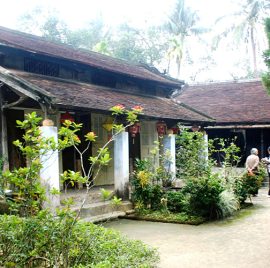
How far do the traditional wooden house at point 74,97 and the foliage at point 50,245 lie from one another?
11.9 feet

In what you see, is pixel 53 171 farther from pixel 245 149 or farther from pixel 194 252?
pixel 245 149

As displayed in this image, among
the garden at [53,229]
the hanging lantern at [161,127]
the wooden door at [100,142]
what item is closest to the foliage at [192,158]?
the hanging lantern at [161,127]

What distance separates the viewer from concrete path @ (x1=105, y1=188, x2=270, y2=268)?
5.60 meters

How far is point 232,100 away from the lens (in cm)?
1900

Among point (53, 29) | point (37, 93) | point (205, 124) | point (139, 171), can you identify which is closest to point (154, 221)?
point (139, 171)

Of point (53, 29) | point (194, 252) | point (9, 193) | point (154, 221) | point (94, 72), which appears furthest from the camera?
point (53, 29)

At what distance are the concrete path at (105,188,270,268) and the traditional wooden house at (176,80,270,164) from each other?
24.4 ft

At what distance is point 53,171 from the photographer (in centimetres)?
776

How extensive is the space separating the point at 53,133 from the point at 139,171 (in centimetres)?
264

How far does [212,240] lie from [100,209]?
3.10m

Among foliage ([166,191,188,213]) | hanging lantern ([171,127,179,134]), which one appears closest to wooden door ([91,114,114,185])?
hanging lantern ([171,127,179,134])

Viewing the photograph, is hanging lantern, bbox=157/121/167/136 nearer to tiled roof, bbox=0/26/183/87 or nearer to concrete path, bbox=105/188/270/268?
tiled roof, bbox=0/26/183/87

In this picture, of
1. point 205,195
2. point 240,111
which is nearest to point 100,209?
point 205,195

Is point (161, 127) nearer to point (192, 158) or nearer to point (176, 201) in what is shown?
point (192, 158)
